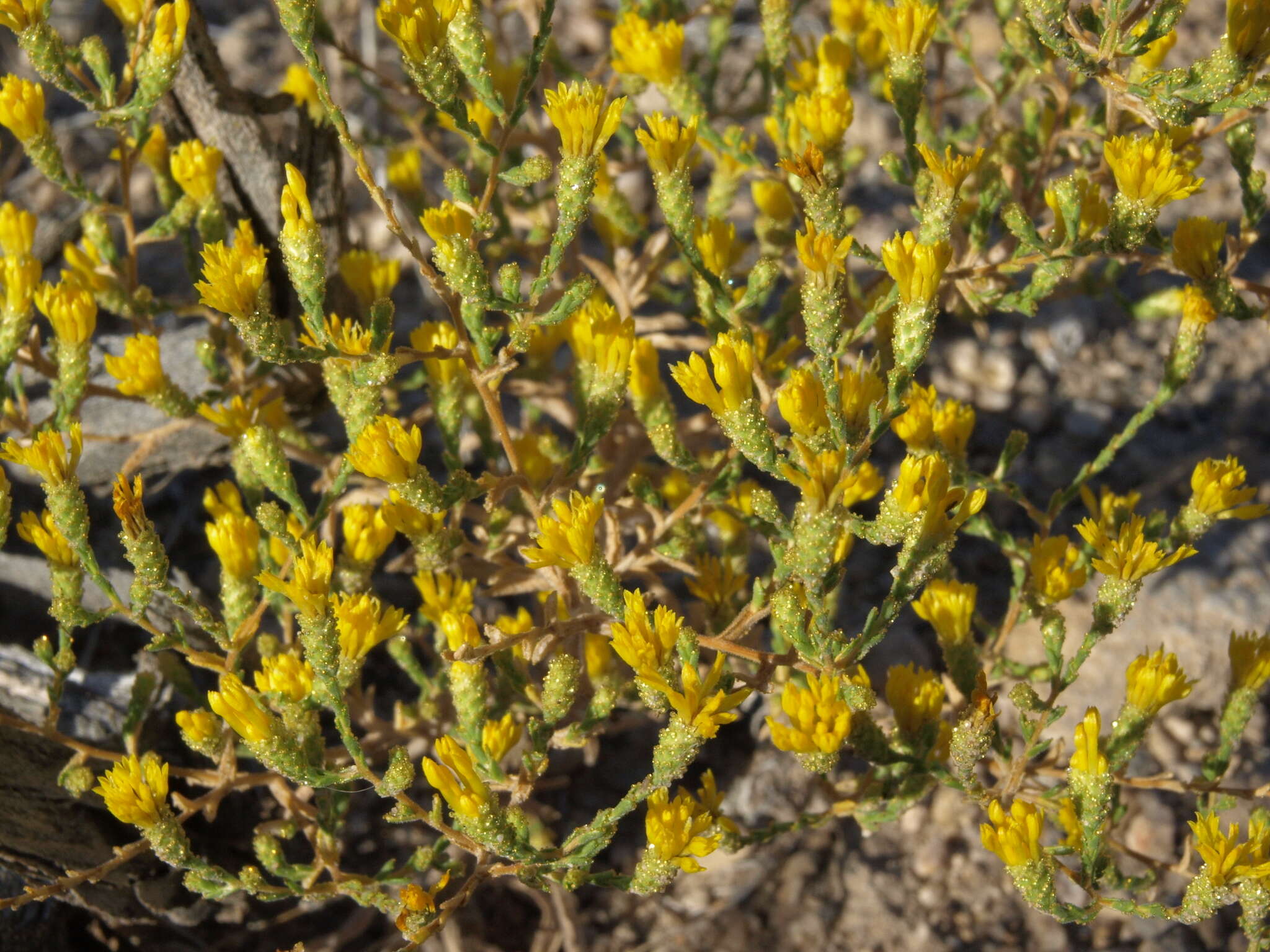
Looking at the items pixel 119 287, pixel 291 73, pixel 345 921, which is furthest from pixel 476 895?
pixel 291 73

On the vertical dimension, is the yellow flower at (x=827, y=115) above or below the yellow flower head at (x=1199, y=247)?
above

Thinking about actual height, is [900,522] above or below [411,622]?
above

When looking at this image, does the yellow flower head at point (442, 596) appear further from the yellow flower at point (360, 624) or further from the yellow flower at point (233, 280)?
the yellow flower at point (233, 280)

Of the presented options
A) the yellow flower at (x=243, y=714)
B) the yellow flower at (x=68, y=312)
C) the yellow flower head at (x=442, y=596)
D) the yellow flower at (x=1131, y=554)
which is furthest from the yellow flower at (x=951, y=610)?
the yellow flower at (x=68, y=312)

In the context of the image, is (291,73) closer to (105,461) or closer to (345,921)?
(105,461)

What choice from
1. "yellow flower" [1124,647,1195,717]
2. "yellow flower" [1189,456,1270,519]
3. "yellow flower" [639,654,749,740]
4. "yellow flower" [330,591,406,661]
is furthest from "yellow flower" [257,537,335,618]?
"yellow flower" [1189,456,1270,519]

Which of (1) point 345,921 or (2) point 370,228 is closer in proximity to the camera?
(1) point 345,921

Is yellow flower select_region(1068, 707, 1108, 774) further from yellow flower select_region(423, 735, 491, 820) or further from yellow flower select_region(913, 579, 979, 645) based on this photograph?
yellow flower select_region(423, 735, 491, 820)
